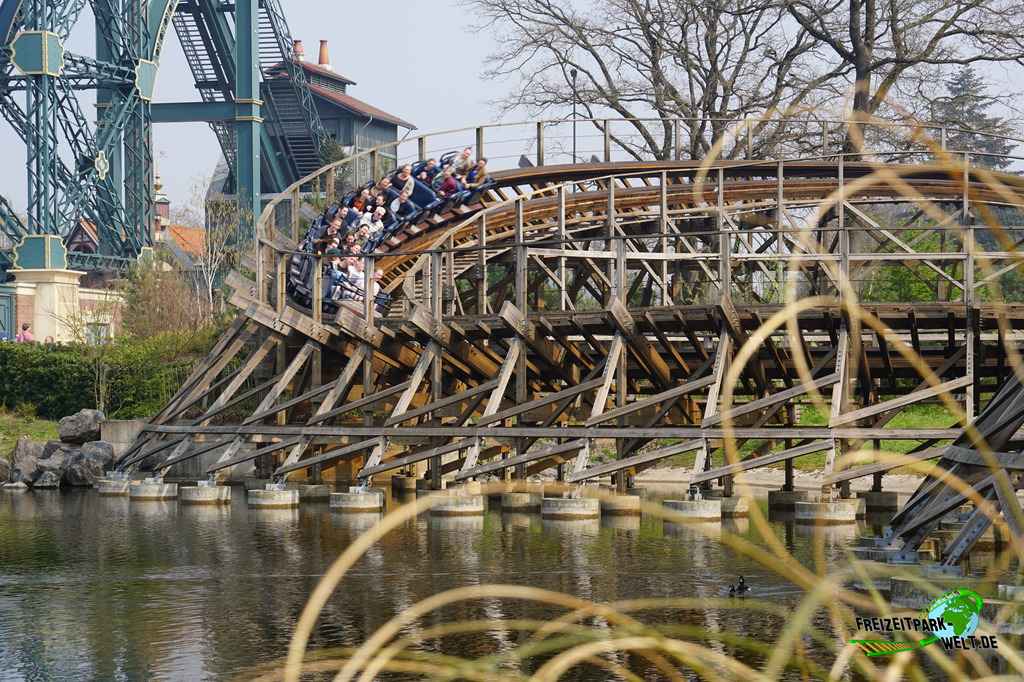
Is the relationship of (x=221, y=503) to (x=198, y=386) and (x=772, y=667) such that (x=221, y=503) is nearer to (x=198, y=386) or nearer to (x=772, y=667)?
(x=198, y=386)

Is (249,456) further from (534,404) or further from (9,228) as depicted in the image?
(9,228)

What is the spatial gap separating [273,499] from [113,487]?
4.21 metres

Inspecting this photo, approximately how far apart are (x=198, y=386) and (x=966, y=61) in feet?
67.5

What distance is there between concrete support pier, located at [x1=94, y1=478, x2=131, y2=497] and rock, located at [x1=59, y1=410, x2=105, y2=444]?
458cm

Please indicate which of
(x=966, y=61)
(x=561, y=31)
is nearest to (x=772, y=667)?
(x=966, y=61)

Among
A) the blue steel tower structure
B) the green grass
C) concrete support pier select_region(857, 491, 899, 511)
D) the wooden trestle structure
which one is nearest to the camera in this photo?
the wooden trestle structure

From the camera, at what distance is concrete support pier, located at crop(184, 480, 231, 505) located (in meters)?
25.8

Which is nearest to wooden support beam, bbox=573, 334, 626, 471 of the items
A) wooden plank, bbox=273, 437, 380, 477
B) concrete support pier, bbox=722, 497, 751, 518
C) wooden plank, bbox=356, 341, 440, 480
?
concrete support pier, bbox=722, 497, 751, 518

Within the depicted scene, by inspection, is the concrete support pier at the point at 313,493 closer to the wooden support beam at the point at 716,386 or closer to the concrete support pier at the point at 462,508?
the concrete support pier at the point at 462,508

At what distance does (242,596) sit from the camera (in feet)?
51.7

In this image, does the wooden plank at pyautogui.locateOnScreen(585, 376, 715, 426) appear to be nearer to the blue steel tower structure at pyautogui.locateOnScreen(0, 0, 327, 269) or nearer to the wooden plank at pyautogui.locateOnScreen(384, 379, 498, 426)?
the wooden plank at pyautogui.locateOnScreen(384, 379, 498, 426)

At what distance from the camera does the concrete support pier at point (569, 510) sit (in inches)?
904

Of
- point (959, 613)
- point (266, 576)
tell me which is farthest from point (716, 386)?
point (959, 613)

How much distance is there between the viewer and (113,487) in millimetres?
27906
